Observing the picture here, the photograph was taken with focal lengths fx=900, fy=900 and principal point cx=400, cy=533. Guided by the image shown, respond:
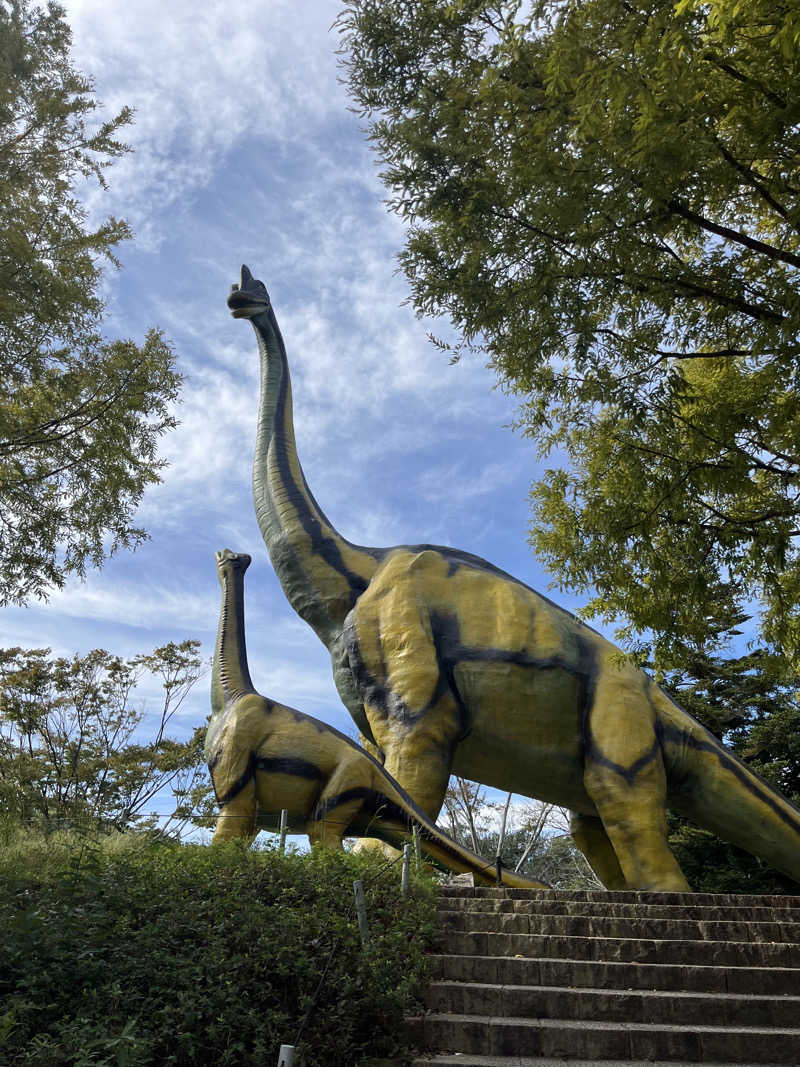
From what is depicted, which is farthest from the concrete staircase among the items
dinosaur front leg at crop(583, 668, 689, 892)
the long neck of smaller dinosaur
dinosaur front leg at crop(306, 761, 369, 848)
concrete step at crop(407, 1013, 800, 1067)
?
the long neck of smaller dinosaur

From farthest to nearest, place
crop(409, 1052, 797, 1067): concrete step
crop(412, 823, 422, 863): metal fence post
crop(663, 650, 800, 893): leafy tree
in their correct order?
crop(663, 650, 800, 893): leafy tree, crop(412, 823, 422, 863): metal fence post, crop(409, 1052, 797, 1067): concrete step

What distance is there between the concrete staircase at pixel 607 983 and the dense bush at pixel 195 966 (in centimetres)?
38

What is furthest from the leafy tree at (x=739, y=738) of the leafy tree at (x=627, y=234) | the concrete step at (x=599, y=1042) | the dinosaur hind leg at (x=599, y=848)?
the concrete step at (x=599, y=1042)

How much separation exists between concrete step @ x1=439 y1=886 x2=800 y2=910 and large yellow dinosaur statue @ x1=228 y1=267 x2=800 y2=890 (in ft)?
3.43

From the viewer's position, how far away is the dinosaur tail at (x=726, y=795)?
8.76m

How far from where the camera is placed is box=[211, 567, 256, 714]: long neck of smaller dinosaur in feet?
27.2

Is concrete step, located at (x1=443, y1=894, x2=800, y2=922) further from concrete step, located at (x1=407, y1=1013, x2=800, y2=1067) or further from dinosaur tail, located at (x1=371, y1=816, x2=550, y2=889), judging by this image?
concrete step, located at (x1=407, y1=1013, x2=800, y2=1067)

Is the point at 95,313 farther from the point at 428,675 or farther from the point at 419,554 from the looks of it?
the point at 428,675

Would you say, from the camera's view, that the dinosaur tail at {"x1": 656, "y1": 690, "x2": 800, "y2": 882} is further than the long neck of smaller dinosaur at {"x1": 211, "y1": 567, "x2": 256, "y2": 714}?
Yes

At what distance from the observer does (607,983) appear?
214 inches

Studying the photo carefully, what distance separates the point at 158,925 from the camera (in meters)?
4.48

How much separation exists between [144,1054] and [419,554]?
6.22m

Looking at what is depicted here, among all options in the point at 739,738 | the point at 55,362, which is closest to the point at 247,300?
the point at 55,362

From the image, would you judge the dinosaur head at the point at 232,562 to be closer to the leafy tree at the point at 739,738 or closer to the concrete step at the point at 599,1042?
the concrete step at the point at 599,1042
